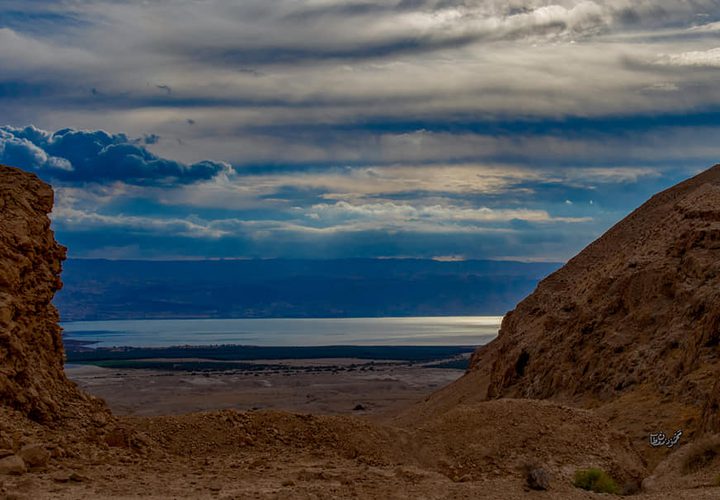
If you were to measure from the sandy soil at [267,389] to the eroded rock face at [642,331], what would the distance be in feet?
61.2

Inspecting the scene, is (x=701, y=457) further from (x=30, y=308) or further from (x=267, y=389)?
(x=267, y=389)

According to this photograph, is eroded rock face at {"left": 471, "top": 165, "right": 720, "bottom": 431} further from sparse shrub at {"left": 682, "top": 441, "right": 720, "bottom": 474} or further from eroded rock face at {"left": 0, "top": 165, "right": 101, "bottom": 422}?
eroded rock face at {"left": 0, "top": 165, "right": 101, "bottom": 422}

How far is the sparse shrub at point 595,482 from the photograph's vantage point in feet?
A: 59.1

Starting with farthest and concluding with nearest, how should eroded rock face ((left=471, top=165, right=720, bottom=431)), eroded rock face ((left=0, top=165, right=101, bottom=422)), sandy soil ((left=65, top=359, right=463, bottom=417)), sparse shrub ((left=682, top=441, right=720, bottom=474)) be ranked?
sandy soil ((left=65, top=359, right=463, bottom=417))
eroded rock face ((left=471, top=165, right=720, bottom=431))
sparse shrub ((left=682, top=441, right=720, bottom=474))
eroded rock face ((left=0, top=165, right=101, bottom=422))

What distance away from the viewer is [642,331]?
31406 mm

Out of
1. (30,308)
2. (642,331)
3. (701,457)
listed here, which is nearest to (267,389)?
(642,331)

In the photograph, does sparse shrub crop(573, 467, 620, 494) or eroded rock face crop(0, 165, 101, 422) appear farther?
sparse shrub crop(573, 467, 620, 494)

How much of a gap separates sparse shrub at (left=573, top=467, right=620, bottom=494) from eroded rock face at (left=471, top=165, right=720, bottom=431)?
395cm

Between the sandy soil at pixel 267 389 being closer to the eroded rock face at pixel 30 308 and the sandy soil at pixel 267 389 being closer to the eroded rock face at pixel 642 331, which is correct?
the eroded rock face at pixel 642 331

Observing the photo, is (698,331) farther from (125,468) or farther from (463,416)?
(125,468)

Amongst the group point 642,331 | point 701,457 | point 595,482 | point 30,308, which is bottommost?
point 595,482

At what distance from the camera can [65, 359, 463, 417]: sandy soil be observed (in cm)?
6500

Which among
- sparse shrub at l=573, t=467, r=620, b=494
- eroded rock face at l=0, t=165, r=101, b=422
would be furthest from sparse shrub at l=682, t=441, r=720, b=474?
eroded rock face at l=0, t=165, r=101, b=422

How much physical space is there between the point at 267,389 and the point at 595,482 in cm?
6639
